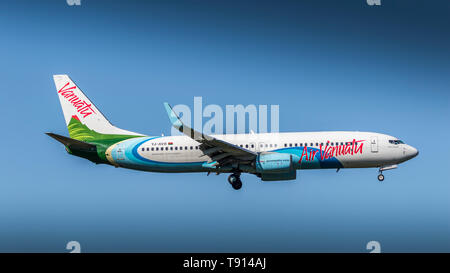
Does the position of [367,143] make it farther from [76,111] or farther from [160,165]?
[76,111]

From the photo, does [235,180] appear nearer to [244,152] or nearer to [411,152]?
[244,152]

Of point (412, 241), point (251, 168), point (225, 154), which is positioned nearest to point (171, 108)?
point (225, 154)

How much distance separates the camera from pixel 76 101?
153 feet

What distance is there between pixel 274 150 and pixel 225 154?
4.20m

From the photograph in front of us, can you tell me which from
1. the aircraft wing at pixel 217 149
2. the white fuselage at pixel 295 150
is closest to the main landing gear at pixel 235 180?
the aircraft wing at pixel 217 149

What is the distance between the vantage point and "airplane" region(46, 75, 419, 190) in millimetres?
40250

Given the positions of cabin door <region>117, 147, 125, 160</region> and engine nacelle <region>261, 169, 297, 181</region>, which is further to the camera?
cabin door <region>117, 147, 125, 160</region>

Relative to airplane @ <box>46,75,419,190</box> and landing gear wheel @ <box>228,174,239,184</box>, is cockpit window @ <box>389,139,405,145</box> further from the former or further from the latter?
landing gear wheel @ <box>228,174,239,184</box>

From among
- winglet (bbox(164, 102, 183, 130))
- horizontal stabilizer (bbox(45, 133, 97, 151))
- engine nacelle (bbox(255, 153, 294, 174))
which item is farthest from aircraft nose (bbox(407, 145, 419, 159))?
horizontal stabilizer (bbox(45, 133, 97, 151))

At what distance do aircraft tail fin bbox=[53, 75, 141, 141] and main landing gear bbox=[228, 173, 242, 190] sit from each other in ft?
32.6

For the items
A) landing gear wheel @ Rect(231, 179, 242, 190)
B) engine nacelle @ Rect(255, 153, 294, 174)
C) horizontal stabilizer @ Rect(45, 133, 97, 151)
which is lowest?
landing gear wheel @ Rect(231, 179, 242, 190)

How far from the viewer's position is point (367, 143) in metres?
40.6

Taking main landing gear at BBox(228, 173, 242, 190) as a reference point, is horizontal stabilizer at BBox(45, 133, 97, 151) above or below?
above
